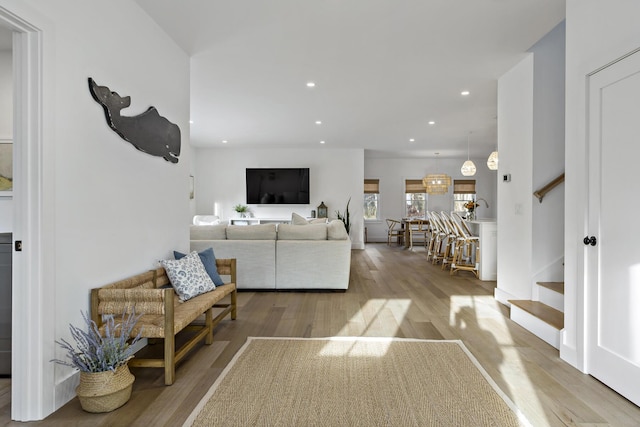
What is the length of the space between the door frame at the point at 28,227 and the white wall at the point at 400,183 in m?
9.77

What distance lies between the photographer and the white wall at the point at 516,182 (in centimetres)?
377

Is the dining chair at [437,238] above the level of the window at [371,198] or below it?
below

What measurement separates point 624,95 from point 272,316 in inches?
128

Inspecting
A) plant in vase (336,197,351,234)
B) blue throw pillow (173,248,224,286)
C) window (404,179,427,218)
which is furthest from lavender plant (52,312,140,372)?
window (404,179,427,218)

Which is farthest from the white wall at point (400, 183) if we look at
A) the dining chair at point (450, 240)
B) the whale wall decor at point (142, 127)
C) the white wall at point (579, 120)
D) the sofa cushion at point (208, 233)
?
the white wall at point (579, 120)

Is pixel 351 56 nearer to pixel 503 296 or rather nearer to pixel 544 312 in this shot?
pixel 544 312

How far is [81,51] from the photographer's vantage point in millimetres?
2225

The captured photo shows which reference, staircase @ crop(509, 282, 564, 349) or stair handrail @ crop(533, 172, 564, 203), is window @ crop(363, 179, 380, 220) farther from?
staircase @ crop(509, 282, 564, 349)

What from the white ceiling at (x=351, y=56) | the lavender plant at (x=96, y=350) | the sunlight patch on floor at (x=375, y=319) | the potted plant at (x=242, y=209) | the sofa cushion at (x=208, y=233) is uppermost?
the white ceiling at (x=351, y=56)

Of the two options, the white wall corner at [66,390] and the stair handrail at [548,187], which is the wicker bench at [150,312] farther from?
the stair handrail at [548,187]

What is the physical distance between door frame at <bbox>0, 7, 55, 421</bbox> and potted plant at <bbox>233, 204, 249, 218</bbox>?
7.47m

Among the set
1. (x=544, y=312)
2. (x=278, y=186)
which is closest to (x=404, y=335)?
(x=544, y=312)

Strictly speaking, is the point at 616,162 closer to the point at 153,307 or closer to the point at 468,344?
the point at 468,344

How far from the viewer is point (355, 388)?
2.23 meters
